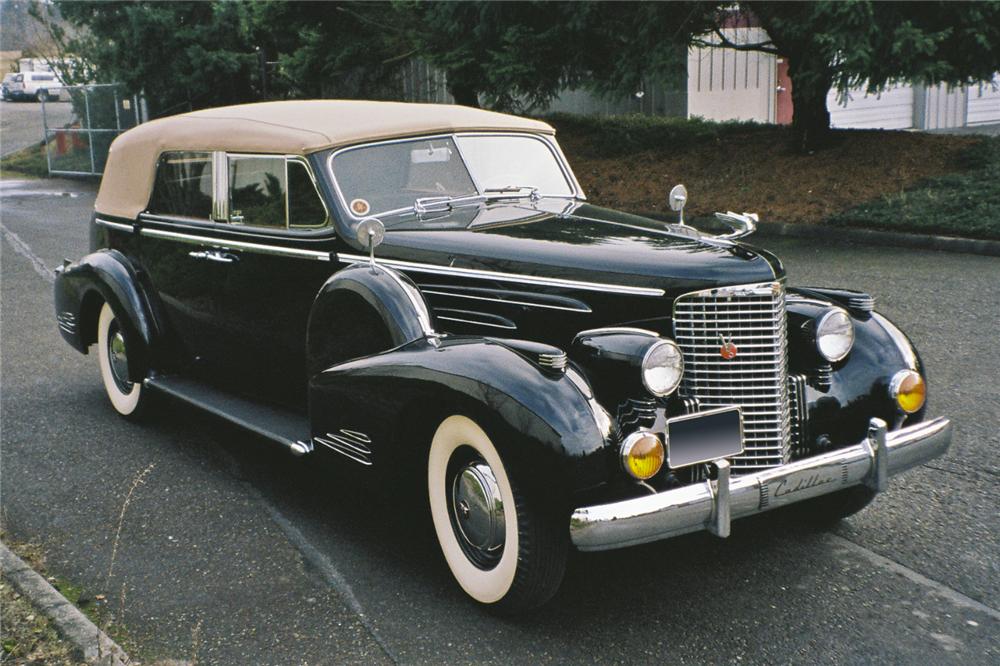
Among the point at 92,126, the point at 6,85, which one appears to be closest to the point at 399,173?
the point at 92,126

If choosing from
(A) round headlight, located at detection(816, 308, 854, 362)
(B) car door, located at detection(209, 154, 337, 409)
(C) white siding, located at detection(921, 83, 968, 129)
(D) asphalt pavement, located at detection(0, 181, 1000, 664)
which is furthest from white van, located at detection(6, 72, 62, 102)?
(A) round headlight, located at detection(816, 308, 854, 362)

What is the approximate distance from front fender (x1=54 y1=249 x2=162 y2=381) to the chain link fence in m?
19.3

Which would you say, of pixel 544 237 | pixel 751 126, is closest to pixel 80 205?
pixel 751 126

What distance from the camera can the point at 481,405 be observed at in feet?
11.3

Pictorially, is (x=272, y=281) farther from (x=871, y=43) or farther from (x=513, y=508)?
(x=871, y=43)

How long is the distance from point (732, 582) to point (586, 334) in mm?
1119

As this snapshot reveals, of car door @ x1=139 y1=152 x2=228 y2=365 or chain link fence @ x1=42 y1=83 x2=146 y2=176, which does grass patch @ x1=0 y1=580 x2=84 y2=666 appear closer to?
car door @ x1=139 y1=152 x2=228 y2=365

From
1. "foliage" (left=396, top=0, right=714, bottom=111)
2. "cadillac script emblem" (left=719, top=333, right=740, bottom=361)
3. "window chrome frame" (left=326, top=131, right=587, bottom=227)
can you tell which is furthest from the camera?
"foliage" (left=396, top=0, right=714, bottom=111)

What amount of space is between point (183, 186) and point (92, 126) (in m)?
21.5

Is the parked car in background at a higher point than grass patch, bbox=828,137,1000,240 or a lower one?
higher

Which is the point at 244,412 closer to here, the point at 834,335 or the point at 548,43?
the point at 834,335

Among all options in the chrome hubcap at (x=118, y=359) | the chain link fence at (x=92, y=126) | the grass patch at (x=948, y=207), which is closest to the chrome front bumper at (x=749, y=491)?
the chrome hubcap at (x=118, y=359)

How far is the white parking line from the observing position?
11.4 m

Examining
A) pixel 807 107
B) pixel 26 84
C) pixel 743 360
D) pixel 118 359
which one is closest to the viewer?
pixel 743 360
